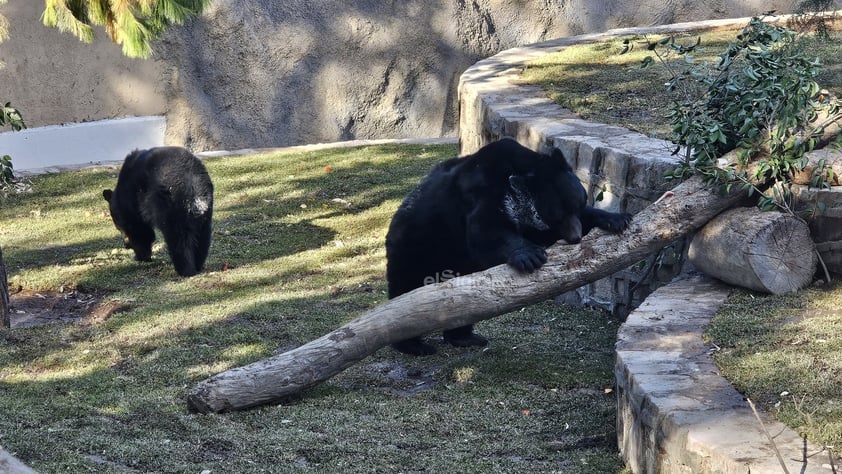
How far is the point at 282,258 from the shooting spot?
9367mm

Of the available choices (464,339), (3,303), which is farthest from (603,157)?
(3,303)

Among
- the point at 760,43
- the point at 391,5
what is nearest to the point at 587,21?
the point at 391,5

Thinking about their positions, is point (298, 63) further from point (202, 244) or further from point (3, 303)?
point (3, 303)

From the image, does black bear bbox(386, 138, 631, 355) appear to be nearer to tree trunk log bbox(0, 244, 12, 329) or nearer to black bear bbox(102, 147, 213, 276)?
tree trunk log bbox(0, 244, 12, 329)

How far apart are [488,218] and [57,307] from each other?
4.15 metres

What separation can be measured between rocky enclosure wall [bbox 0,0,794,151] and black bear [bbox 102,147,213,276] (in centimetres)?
706

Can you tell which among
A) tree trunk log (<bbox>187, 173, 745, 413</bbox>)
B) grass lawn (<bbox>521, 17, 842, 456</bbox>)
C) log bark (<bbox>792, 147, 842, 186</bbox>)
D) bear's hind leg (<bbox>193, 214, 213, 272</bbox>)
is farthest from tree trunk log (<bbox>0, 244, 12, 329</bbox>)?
log bark (<bbox>792, 147, 842, 186</bbox>)

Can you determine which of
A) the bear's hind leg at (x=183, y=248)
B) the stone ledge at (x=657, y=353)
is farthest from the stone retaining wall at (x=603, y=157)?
the bear's hind leg at (x=183, y=248)

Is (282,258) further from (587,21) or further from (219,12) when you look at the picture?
(587,21)

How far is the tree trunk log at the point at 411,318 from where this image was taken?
5293 millimetres

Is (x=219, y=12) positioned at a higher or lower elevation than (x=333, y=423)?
higher

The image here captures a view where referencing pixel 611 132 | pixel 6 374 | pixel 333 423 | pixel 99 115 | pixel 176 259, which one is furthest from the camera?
pixel 99 115

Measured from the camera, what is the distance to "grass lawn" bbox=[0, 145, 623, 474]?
466 centimetres

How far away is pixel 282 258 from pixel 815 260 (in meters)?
5.21
